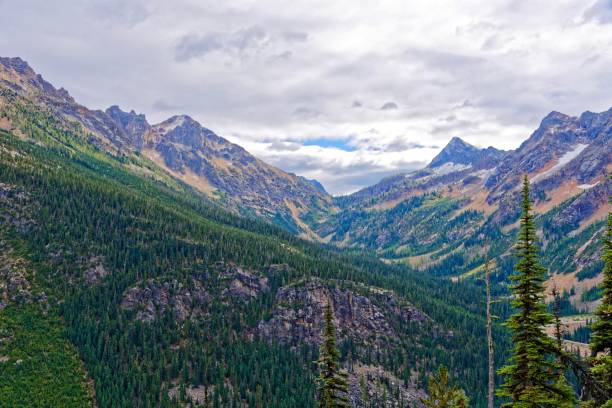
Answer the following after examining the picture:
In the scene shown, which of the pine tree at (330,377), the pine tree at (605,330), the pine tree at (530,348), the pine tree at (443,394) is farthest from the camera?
the pine tree at (330,377)

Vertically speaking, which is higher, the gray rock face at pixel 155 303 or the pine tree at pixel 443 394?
the pine tree at pixel 443 394

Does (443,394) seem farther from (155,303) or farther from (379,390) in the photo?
(155,303)

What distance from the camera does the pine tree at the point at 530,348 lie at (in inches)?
1161

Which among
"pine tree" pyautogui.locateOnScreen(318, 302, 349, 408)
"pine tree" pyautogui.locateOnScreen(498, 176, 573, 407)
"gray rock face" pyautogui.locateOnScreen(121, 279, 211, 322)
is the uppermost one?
"pine tree" pyautogui.locateOnScreen(498, 176, 573, 407)

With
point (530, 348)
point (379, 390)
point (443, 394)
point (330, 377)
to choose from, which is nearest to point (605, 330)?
point (530, 348)

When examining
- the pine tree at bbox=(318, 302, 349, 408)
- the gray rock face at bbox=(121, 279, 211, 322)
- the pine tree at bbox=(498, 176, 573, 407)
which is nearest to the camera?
the pine tree at bbox=(498, 176, 573, 407)

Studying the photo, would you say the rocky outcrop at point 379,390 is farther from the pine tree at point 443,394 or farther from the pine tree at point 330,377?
the pine tree at point 443,394

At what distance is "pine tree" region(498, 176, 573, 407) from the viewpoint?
29500 mm

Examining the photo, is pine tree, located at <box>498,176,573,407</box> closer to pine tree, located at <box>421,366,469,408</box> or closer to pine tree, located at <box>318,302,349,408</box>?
pine tree, located at <box>421,366,469,408</box>

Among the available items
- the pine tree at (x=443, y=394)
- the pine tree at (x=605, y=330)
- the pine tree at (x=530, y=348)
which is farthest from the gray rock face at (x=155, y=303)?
the pine tree at (x=605, y=330)

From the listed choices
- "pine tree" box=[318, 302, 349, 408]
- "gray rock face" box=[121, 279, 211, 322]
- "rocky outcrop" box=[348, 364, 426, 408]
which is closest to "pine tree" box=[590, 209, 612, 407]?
"pine tree" box=[318, 302, 349, 408]

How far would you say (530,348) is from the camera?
30438 mm

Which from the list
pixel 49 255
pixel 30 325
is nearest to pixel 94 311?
pixel 30 325

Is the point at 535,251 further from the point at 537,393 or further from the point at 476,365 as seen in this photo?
the point at 476,365
